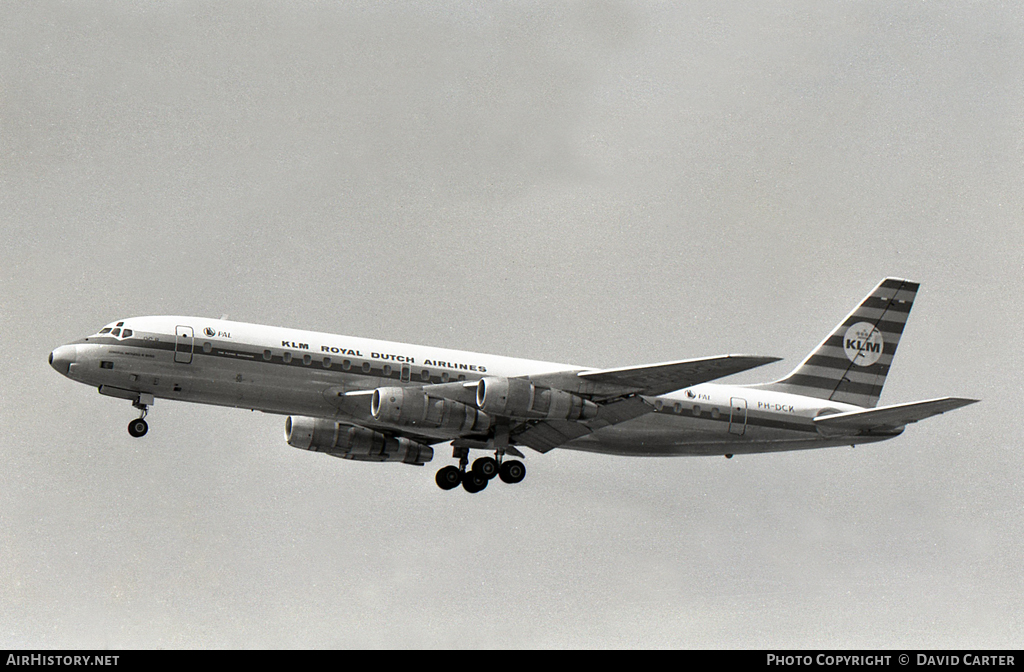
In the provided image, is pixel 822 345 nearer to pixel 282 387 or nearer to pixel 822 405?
pixel 822 405

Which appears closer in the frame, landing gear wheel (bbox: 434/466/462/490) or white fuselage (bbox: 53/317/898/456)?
white fuselage (bbox: 53/317/898/456)

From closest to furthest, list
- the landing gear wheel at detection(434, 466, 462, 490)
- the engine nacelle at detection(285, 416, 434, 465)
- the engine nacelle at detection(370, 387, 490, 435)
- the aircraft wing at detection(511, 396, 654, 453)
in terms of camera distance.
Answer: the engine nacelle at detection(370, 387, 490, 435) → the aircraft wing at detection(511, 396, 654, 453) → the landing gear wheel at detection(434, 466, 462, 490) → the engine nacelle at detection(285, 416, 434, 465)

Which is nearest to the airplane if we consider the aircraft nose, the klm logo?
the aircraft nose

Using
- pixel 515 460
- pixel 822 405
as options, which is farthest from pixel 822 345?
pixel 515 460

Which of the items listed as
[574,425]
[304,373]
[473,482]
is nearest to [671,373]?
[574,425]

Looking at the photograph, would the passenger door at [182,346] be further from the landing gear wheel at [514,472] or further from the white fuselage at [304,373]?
the landing gear wheel at [514,472]

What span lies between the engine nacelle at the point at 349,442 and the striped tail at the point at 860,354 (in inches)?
556

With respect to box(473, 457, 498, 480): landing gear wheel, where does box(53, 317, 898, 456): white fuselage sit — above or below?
above

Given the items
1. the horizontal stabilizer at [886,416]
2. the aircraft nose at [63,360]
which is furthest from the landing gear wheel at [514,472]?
the aircraft nose at [63,360]

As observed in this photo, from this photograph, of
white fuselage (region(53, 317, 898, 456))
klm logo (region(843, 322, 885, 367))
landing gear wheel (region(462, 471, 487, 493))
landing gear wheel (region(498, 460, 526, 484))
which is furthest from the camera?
klm logo (region(843, 322, 885, 367))

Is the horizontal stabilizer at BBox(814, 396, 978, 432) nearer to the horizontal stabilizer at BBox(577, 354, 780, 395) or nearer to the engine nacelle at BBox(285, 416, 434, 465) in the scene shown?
the horizontal stabilizer at BBox(577, 354, 780, 395)

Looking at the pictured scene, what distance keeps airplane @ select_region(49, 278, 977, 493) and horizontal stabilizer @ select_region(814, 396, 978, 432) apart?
67 mm

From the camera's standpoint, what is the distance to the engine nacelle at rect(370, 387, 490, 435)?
141 ft

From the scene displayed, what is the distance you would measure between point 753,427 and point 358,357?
49.7 ft
